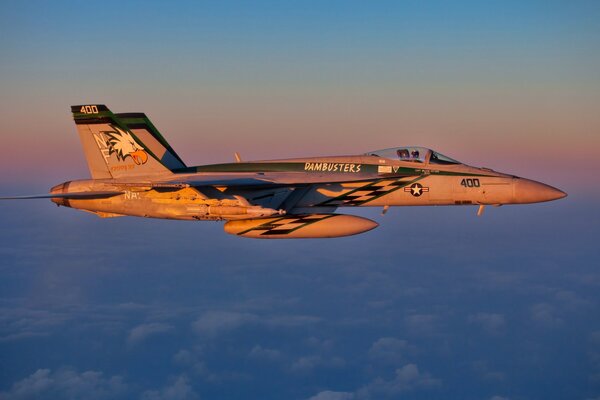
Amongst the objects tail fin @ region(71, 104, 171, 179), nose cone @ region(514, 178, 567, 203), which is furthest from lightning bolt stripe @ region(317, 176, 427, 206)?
tail fin @ region(71, 104, 171, 179)

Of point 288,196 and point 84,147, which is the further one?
point 84,147

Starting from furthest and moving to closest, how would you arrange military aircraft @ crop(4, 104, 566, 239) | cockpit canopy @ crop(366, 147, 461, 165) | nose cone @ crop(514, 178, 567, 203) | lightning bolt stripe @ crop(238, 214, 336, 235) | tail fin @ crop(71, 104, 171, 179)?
tail fin @ crop(71, 104, 171, 179)
cockpit canopy @ crop(366, 147, 461, 165)
lightning bolt stripe @ crop(238, 214, 336, 235)
military aircraft @ crop(4, 104, 566, 239)
nose cone @ crop(514, 178, 567, 203)

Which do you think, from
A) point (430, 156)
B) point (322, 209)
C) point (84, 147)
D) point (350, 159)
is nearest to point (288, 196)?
point (322, 209)

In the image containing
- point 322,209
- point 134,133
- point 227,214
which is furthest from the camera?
point 134,133

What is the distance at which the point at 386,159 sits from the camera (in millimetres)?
16453

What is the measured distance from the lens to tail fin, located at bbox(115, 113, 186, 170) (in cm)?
1806

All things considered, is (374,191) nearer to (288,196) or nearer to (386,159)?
(386,159)

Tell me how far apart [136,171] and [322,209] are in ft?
19.4

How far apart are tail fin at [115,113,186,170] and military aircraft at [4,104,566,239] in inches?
17.3

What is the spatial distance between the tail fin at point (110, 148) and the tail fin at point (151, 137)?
0.53 m

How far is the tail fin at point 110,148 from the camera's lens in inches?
688

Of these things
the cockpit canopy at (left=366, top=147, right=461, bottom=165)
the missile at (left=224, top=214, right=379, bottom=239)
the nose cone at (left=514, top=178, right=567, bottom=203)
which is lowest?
the missile at (left=224, top=214, right=379, bottom=239)

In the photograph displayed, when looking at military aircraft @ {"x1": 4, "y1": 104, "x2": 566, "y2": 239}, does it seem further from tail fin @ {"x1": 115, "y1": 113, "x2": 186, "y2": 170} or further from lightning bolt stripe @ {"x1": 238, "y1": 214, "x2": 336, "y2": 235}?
tail fin @ {"x1": 115, "y1": 113, "x2": 186, "y2": 170}

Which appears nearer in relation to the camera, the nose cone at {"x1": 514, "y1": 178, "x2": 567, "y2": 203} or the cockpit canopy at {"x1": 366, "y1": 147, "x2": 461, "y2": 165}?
the nose cone at {"x1": 514, "y1": 178, "x2": 567, "y2": 203}
